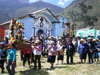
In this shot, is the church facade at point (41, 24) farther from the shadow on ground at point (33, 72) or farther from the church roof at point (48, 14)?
the shadow on ground at point (33, 72)

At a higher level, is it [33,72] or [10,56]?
[10,56]

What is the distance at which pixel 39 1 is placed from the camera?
537 ft

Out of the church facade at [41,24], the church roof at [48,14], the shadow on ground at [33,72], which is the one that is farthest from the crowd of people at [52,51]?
the church roof at [48,14]

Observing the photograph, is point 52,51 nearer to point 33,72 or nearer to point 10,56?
point 33,72

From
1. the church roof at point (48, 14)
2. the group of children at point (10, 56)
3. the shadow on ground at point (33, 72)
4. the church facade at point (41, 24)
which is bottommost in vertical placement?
the shadow on ground at point (33, 72)

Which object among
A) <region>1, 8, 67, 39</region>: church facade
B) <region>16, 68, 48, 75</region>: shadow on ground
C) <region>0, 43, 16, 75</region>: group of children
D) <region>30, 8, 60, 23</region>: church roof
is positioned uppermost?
<region>30, 8, 60, 23</region>: church roof

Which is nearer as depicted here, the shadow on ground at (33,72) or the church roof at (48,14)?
the shadow on ground at (33,72)

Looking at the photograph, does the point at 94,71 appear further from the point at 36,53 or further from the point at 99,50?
the point at 36,53

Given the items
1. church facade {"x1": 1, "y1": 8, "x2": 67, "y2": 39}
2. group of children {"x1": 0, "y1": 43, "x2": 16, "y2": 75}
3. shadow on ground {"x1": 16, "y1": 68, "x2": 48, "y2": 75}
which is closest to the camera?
group of children {"x1": 0, "y1": 43, "x2": 16, "y2": 75}

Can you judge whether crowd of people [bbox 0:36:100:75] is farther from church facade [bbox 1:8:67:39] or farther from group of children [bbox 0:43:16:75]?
church facade [bbox 1:8:67:39]

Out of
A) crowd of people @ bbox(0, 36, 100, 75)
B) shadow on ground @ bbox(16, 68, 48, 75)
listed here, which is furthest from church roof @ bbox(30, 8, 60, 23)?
shadow on ground @ bbox(16, 68, 48, 75)

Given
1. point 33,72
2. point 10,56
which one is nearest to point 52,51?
point 33,72

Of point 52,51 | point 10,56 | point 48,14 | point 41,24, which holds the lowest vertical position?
point 10,56

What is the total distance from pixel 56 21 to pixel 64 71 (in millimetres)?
24362
